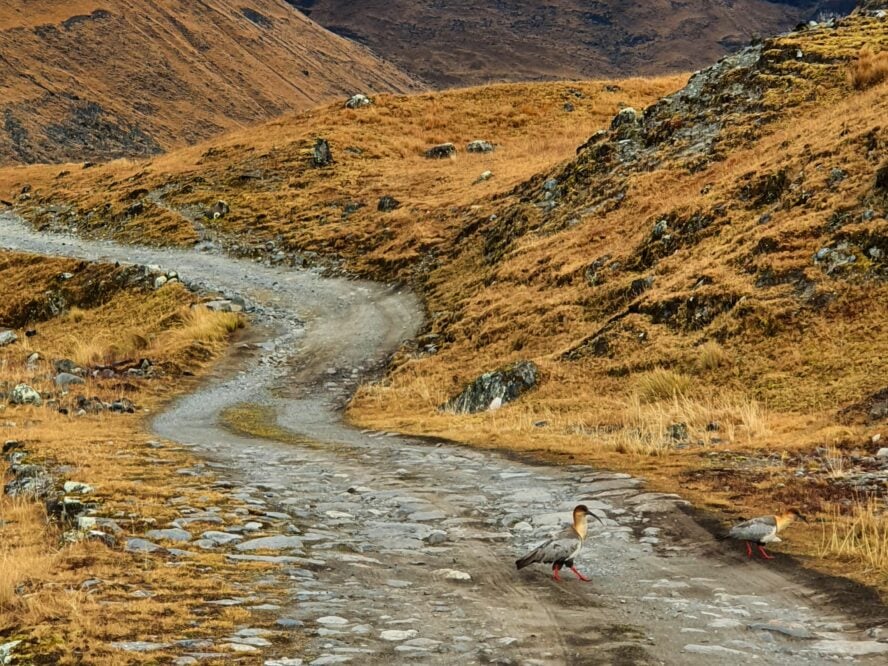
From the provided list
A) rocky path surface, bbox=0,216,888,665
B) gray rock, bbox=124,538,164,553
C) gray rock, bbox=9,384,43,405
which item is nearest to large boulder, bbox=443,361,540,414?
rocky path surface, bbox=0,216,888,665

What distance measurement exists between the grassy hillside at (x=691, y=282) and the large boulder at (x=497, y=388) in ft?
1.41

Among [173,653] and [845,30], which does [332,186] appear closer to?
[845,30]

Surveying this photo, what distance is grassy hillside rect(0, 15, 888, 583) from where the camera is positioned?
42.7 feet

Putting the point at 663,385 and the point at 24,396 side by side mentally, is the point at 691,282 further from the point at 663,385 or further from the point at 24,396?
the point at 24,396

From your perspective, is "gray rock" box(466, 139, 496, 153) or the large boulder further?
"gray rock" box(466, 139, 496, 153)

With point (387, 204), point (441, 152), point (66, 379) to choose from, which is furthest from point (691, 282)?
point (441, 152)

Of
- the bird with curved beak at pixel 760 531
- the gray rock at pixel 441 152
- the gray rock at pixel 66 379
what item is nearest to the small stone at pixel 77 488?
the bird with curved beak at pixel 760 531

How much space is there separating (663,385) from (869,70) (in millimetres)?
17862

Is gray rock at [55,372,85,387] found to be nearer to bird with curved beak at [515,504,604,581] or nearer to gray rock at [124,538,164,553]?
gray rock at [124,538,164,553]

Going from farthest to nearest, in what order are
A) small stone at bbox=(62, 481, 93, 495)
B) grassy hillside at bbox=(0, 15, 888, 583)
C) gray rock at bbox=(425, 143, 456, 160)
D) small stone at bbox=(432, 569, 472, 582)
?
gray rock at bbox=(425, 143, 456, 160) < grassy hillside at bbox=(0, 15, 888, 583) < small stone at bbox=(62, 481, 93, 495) < small stone at bbox=(432, 569, 472, 582)

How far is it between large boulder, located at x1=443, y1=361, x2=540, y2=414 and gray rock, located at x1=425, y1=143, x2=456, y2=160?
38.0 meters

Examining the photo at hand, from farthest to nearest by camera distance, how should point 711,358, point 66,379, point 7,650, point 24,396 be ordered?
point 66,379 < point 24,396 < point 711,358 < point 7,650

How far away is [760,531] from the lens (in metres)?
8.80

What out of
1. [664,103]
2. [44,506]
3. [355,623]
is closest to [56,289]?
[664,103]
